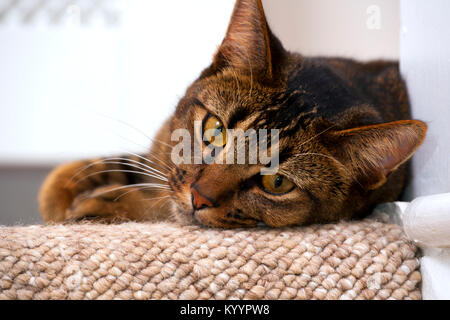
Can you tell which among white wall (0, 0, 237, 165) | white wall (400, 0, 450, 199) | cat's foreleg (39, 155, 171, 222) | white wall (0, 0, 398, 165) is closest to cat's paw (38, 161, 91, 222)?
cat's foreleg (39, 155, 171, 222)

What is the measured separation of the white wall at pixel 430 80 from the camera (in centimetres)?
73

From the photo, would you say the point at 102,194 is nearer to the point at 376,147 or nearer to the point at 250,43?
the point at 250,43

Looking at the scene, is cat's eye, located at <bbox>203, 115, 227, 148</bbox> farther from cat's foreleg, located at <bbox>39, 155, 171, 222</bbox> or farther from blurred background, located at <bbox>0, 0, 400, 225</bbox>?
blurred background, located at <bbox>0, 0, 400, 225</bbox>

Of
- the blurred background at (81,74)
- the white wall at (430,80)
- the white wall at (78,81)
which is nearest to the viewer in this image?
the white wall at (430,80)

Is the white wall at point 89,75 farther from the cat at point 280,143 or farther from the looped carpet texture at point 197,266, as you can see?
the looped carpet texture at point 197,266

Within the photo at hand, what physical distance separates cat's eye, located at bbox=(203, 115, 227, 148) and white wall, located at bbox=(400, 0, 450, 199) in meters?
0.43

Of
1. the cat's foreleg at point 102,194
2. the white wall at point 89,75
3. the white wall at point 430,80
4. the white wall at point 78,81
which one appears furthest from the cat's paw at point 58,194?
the white wall at point 430,80

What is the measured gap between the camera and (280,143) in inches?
32.3

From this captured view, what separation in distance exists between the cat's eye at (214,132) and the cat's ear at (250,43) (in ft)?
0.48

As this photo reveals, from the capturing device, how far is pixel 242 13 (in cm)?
89

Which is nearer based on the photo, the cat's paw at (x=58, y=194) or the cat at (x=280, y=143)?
the cat at (x=280, y=143)

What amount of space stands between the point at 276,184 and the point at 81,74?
1.68 meters
